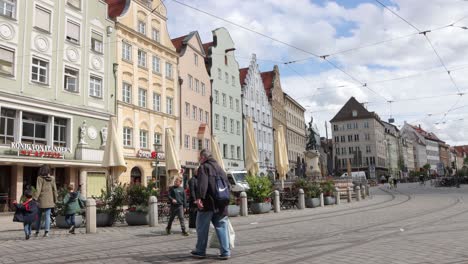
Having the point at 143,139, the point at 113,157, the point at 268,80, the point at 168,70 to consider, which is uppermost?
the point at 268,80

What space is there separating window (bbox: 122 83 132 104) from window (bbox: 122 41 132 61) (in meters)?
1.89

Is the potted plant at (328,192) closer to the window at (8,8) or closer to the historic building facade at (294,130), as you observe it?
the window at (8,8)

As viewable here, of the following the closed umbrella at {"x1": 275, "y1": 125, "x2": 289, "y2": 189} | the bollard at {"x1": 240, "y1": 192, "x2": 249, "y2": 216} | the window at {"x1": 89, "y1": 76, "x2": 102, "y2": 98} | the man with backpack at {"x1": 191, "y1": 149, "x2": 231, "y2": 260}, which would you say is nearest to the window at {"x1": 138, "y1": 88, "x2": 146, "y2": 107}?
the window at {"x1": 89, "y1": 76, "x2": 102, "y2": 98}

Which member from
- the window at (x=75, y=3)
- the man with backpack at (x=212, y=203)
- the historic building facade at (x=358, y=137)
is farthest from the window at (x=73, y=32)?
the historic building facade at (x=358, y=137)

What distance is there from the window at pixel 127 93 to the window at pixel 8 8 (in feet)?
30.1

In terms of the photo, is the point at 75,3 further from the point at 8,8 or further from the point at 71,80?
the point at 8,8

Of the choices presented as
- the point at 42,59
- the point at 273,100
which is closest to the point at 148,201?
the point at 42,59

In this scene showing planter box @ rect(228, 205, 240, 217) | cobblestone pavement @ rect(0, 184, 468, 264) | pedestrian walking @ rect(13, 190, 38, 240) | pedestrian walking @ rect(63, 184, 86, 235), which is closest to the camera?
cobblestone pavement @ rect(0, 184, 468, 264)

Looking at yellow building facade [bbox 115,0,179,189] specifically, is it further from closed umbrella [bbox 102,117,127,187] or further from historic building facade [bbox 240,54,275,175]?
historic building facade [bbox 240,54,275,175]

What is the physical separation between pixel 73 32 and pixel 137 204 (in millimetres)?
17197

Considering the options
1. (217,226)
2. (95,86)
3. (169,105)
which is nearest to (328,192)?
(95,86)

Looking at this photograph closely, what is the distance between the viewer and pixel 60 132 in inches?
1064

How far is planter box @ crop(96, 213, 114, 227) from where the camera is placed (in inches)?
580

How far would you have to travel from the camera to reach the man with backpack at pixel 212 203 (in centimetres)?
747
